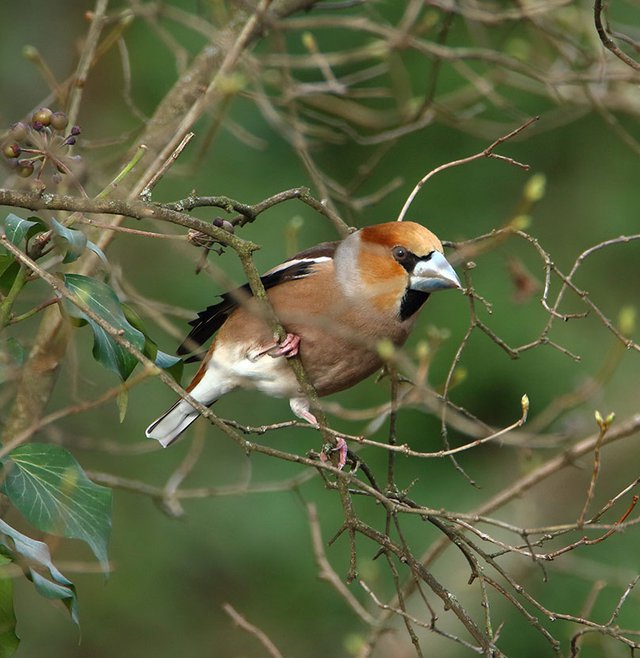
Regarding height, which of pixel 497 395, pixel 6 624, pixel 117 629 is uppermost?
pixel 6 624

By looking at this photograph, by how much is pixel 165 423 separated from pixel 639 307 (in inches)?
190

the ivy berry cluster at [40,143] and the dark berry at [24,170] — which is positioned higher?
the ivy berry cluster at [40,143]

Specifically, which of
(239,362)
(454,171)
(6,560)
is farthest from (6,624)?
(454,171)

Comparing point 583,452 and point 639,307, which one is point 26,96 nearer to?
point 639,307

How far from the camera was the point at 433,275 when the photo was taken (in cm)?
350

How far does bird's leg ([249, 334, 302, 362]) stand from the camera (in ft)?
11.0

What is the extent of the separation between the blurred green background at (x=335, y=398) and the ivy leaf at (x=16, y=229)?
3.97 meters

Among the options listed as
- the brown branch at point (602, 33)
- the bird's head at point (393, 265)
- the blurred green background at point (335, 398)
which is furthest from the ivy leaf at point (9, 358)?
the blurred green background at point (335, 398)

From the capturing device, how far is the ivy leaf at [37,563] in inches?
87.3

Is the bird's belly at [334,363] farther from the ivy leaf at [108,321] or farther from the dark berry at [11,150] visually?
the dark berry at [11,150]

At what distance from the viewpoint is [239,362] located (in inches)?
152

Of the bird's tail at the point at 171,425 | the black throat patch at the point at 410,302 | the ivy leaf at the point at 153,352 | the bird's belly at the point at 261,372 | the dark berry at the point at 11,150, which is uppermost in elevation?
the dark berry at the point at 11,150

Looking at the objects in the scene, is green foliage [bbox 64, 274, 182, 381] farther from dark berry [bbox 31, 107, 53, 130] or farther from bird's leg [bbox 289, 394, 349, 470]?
bird's leg [bbox 289, 394, 349, 470]

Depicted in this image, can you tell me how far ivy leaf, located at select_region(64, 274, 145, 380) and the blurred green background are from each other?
3.88 meters
